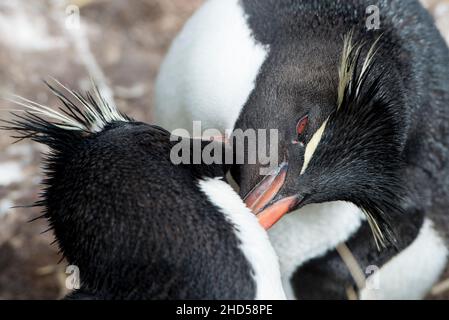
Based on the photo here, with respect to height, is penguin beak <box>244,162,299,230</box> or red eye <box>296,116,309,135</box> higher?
red eye <box>296,116,309,135</box>

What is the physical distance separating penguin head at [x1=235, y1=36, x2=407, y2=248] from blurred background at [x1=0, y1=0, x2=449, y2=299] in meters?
1.11

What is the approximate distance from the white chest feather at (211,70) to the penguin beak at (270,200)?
1.00ft

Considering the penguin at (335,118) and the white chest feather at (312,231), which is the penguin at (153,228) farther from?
the white chest feather at (312,231)

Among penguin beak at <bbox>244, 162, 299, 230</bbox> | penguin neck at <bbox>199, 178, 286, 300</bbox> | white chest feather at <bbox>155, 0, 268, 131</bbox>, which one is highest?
white chest feather at <bbox>155, 0, 268, 131</bbox>

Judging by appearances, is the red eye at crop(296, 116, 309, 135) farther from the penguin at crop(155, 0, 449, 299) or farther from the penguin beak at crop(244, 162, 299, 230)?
the penguin beak at crop(244, 162, 299, 230)

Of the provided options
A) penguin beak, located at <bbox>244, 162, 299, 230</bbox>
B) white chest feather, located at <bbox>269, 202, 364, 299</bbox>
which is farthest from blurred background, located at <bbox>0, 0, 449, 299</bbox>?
penguin beak, located at <bbox>244, 162, 299, 230</bbox>

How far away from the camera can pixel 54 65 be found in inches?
152

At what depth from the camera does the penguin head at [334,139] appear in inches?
82.7

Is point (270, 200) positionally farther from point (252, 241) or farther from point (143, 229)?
A: point (143, 229)

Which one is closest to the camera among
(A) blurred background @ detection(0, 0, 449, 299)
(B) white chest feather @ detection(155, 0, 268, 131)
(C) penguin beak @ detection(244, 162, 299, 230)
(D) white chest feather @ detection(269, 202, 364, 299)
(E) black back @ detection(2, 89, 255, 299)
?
(E) black back @ detection(2, 89, 255, 299)

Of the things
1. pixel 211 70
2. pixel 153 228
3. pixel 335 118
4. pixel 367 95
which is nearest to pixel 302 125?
pixel 335 118

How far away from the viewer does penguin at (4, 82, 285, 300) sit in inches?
61.7

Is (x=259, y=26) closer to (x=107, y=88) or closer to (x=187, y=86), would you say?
(x=187, y=86)
